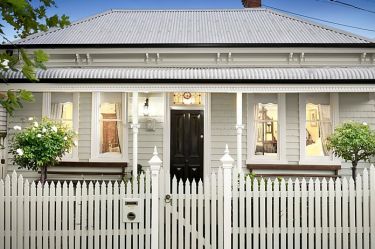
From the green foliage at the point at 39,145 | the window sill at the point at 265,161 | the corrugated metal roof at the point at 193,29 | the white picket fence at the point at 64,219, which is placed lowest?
the white picket fence at the point at 64,219

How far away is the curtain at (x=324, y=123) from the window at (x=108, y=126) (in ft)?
19.1

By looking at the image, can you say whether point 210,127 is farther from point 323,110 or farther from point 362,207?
point 362,207

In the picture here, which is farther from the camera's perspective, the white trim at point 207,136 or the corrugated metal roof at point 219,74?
the white trim at point 207,136

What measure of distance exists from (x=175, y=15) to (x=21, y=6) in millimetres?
12325

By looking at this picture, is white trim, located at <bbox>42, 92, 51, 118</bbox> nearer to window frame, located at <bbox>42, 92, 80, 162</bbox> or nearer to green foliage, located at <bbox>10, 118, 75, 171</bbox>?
window frame, located at <bbox>42, 92, 80, 162</bbox>

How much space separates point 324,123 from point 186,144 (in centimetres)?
413

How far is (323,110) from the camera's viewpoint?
430 inches

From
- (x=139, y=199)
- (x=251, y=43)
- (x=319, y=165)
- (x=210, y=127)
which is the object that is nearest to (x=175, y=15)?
(x=251, y=43)

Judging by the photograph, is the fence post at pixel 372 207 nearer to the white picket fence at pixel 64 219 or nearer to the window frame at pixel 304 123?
the white picket fence at pixel 64 219

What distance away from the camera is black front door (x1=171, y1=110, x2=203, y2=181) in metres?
11.0

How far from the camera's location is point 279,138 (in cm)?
1076

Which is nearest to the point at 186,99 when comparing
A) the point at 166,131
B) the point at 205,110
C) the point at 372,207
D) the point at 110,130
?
the point at 205,110

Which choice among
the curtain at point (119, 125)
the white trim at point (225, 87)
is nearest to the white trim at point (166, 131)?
the curtain at point (119, 125)

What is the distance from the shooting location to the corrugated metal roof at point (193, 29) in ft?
37.9
